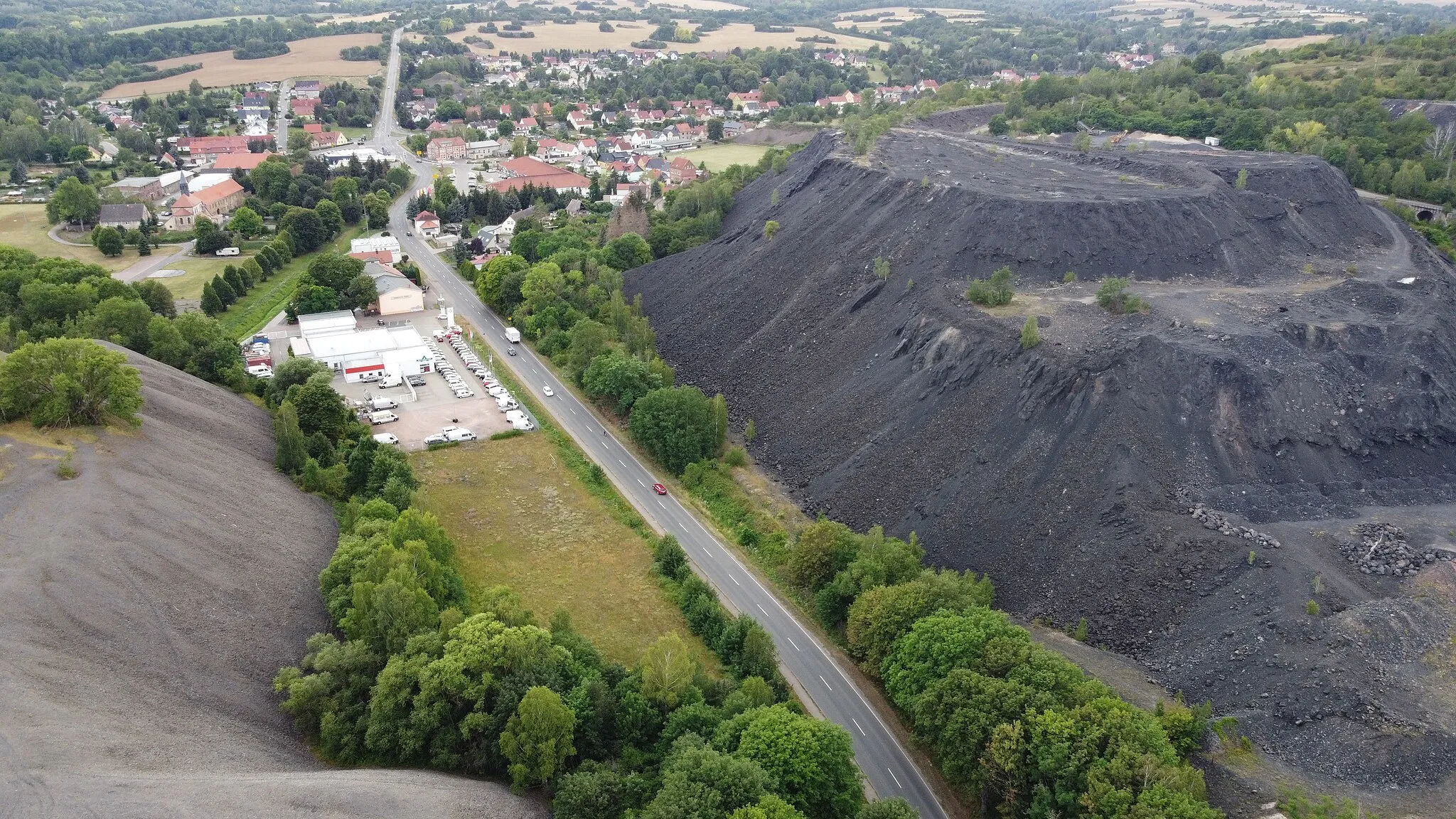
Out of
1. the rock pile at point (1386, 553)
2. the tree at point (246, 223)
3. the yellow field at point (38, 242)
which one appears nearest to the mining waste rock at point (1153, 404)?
the rock pile at point (1386, 553)

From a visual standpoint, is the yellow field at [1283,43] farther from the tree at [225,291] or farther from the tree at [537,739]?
the tree at [537,739]


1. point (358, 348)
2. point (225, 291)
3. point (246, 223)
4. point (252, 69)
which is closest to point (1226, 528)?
point (358, 348)

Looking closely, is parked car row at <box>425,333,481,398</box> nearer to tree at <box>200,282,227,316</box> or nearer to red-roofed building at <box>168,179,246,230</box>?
tree at <box>200,282,227,316</box>

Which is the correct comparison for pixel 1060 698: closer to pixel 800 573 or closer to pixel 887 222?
pixel 800 573

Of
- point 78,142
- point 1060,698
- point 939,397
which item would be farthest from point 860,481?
point 78,142

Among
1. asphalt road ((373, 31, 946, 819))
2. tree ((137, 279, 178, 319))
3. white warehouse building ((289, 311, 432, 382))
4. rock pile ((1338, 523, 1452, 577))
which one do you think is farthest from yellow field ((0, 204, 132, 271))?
rock pile ((1338, 523, 1452, 577))

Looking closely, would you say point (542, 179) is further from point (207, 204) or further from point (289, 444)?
point (289, 444)
